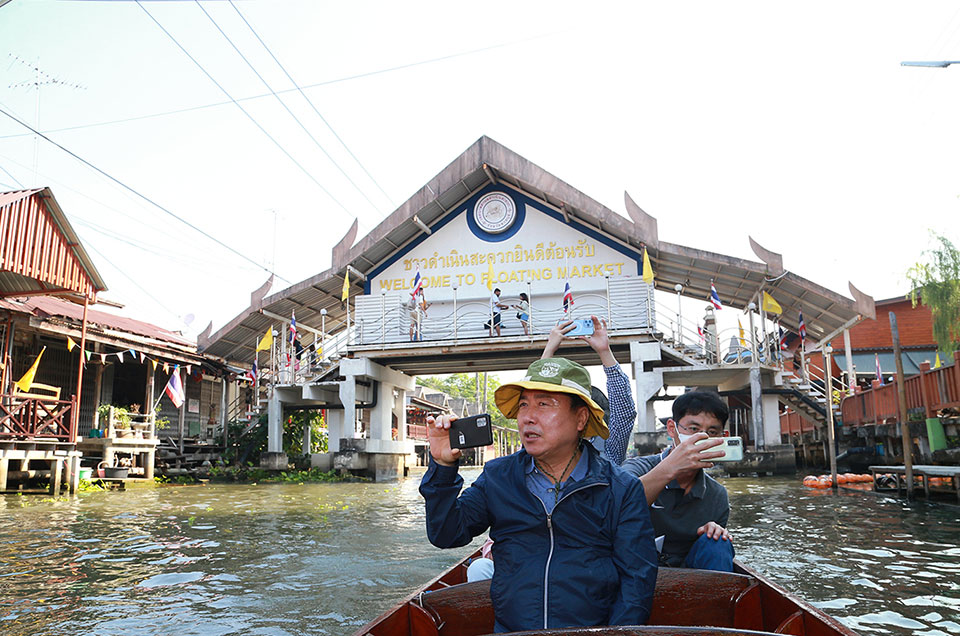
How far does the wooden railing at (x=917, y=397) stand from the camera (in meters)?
12.9

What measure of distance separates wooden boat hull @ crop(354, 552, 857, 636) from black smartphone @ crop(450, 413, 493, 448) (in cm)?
86

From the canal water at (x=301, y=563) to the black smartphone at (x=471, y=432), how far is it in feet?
9.31

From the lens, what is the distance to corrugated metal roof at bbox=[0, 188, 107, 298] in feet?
43.6

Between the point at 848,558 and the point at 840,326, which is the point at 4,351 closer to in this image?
the point at 848,558

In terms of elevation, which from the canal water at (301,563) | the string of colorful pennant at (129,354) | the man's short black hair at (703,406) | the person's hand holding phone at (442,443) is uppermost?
the string of colorful pennant at (129,354)

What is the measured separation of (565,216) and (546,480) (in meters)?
17.8

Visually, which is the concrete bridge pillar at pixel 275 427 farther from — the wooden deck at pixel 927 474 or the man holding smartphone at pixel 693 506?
the man holding smartphone at pixel 693 506

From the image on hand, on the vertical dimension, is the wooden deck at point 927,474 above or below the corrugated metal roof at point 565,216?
below

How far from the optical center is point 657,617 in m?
3.23

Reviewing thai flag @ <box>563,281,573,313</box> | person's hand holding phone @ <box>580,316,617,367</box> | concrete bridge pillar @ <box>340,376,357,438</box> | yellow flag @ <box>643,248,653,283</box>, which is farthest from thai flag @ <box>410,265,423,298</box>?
person's hand holding phone @ <box>580,316,617,367</box>

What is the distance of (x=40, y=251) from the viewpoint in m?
13.9

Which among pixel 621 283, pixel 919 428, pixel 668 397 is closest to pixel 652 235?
pixel 621 283

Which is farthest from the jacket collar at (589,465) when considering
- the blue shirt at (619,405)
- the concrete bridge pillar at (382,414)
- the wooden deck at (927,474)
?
the concrete bridge pillar at (382,414)

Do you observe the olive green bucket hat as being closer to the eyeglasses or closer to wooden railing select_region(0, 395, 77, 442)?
the eyeglasses
